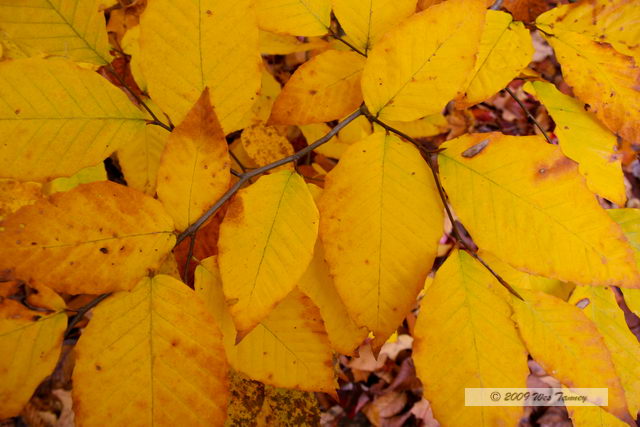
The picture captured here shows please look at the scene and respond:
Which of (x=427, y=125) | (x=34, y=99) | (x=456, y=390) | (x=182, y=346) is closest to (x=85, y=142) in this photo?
(x=34, y=99)

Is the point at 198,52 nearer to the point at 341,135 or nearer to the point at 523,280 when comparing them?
the point at 341,135

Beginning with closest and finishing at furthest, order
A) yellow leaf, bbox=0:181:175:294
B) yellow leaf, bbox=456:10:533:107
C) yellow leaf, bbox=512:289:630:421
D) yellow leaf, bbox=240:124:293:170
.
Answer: yellow leaf, bbox=0:181:175:294, yellow leaf, bbox=512:289:630:421, yellow leaf, bbox=456:10:533:107, yellow leaf, bbox=240:124:293:170

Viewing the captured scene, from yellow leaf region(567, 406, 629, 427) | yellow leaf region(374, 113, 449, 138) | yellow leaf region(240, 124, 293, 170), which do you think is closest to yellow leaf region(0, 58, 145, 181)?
yellow leaf region(240, 124, 293, 170)

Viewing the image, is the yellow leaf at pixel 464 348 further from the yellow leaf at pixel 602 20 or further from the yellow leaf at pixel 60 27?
the yellow leaf at pixel 60 27

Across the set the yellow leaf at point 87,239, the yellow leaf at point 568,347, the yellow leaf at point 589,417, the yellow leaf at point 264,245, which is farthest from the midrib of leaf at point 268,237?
the yellow leaf at point 589,417

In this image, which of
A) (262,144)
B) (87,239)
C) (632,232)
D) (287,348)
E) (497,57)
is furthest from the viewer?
(262,144)

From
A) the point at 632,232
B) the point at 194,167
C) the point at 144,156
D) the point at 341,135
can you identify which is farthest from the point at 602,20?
the point at 144,156

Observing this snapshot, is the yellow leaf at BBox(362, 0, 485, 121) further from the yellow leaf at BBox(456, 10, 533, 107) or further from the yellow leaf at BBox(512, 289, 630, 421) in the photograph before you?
the yellow leaf at BBox(512, 289, 630, 421)
